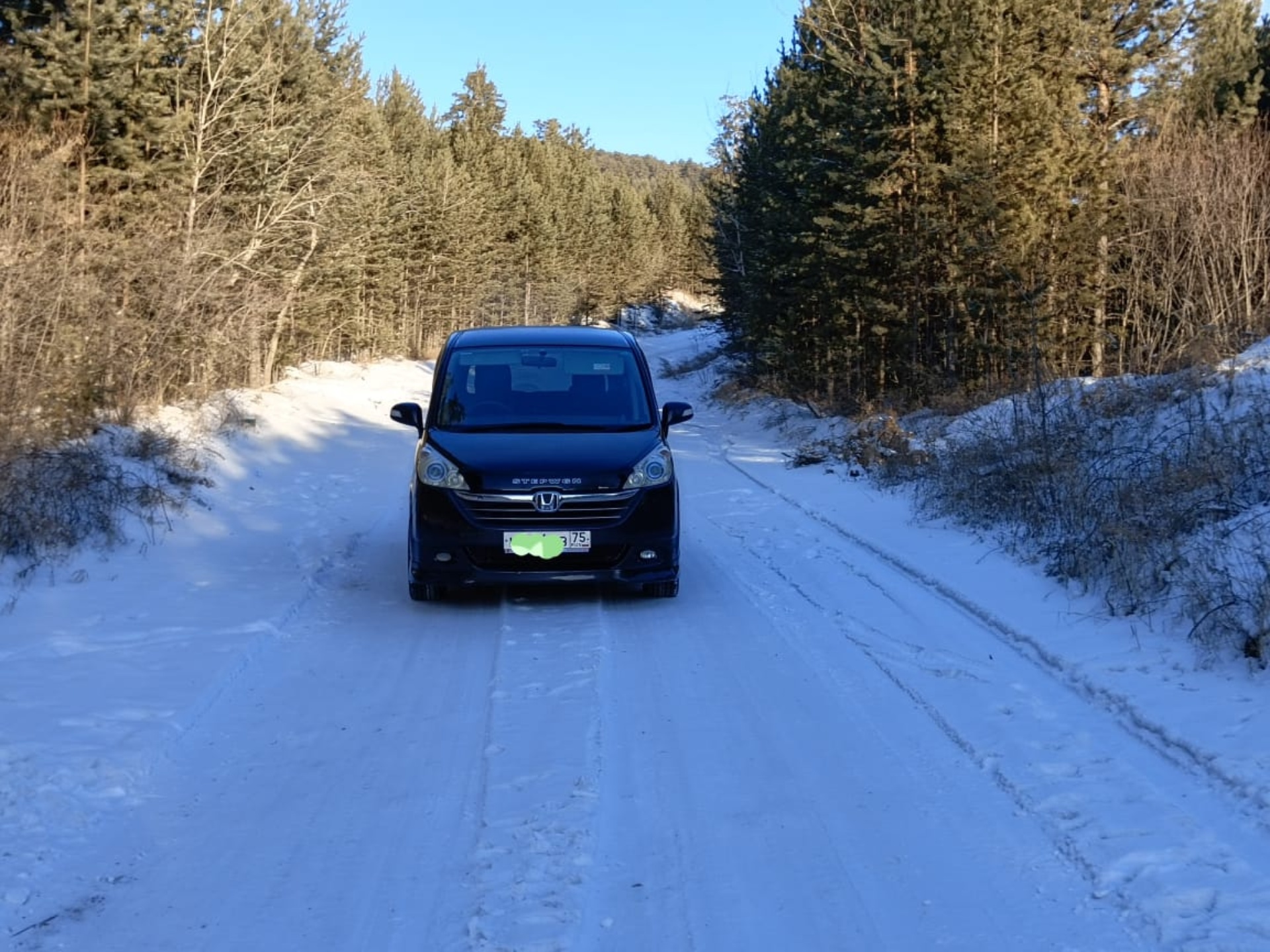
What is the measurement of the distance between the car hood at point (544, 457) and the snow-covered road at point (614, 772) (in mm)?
964

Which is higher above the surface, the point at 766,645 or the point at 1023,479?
the point at 1023,479

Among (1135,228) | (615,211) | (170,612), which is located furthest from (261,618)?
(615,211)

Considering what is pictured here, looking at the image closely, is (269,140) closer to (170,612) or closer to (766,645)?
(170,612)

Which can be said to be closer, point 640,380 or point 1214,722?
point 1214,722

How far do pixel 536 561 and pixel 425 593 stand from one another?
110 cm

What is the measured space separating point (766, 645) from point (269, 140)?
2148cm

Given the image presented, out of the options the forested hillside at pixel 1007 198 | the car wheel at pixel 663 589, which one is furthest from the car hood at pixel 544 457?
the forested hillside at pixel 1007 198

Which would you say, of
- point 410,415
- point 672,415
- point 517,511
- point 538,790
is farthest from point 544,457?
point 538,790

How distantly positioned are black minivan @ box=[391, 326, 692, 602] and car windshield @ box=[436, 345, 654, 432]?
0.01 meters

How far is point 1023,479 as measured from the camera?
10.5 metres

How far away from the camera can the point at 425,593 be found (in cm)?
842

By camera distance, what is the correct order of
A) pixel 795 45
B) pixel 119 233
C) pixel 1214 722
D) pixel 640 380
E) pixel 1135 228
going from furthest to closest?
pixel 795 45 → pixel 1135 228 → pixel 119 233 → pixel 640 380 → pixel 1214 722

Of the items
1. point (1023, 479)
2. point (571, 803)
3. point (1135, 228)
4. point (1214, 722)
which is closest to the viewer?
point (571, 803)

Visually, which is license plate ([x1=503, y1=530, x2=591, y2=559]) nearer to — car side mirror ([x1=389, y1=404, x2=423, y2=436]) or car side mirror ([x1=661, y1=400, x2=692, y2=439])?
car side mirror ([x1=661, y1=400, x2=692, y2=439])
